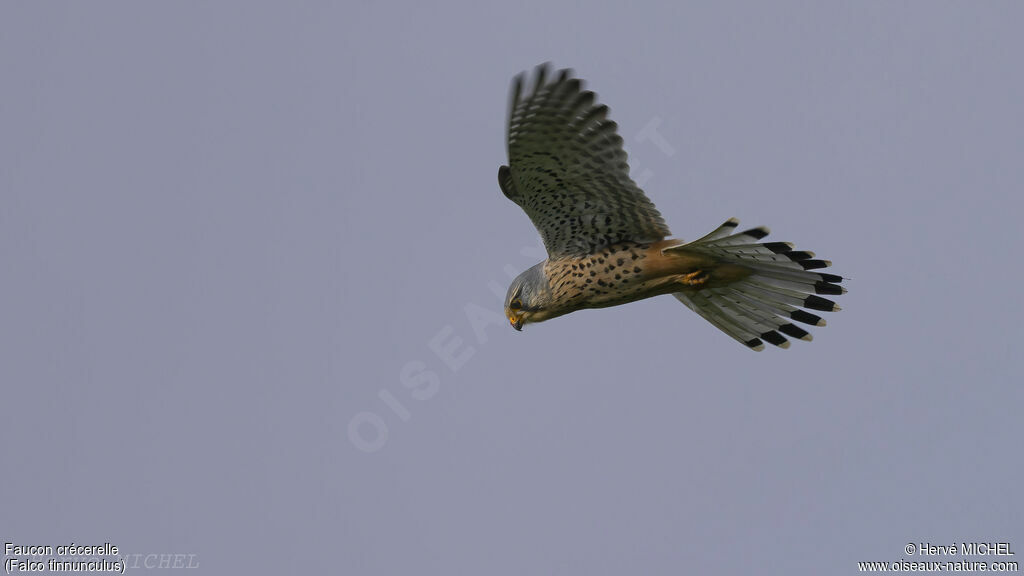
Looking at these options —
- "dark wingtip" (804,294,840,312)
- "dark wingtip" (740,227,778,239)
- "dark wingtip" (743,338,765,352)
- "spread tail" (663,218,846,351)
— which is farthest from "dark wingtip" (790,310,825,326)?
"dark wingtip" (740,227,778,239)

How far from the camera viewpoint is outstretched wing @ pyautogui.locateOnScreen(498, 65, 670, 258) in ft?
32.1

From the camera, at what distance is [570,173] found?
33.1ft

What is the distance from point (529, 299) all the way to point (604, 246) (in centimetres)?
78

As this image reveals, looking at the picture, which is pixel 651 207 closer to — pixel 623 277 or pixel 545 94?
pixel 623 277

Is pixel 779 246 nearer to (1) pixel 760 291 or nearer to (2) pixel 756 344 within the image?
(1) pixel 760 291

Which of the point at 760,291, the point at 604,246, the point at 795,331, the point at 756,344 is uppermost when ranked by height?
the point at 604,246

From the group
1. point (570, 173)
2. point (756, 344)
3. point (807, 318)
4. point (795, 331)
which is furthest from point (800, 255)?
point (570, 173)

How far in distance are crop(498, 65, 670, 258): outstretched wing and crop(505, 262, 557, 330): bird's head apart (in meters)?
0.26

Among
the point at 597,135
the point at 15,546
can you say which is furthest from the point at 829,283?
the point at 15,546

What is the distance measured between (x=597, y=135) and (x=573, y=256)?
3.51 ft

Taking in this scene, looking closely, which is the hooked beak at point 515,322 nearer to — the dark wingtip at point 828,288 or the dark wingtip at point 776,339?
the dark wingtip at point 776,339

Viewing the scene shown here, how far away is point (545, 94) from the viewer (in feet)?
32.0

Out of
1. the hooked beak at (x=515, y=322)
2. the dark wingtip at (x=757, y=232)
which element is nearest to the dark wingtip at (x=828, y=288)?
the dark wingtip at (x=757, y=232)

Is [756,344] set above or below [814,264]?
below
